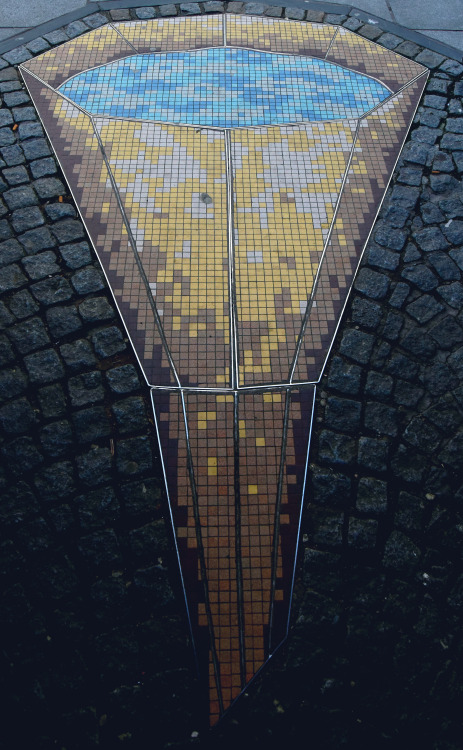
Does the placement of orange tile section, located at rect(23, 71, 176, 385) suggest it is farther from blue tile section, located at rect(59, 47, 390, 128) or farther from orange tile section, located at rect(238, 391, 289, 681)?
orange tile section, located at rect(238, 391, 289, 681)

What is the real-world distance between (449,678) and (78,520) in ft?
7.28

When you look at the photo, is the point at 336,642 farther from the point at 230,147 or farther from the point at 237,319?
the point at 230,147

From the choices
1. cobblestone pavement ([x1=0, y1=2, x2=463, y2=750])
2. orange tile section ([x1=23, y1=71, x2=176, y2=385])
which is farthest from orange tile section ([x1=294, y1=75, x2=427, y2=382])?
orange tile section ([x1=23, y1=71, x2=176, y2=385])

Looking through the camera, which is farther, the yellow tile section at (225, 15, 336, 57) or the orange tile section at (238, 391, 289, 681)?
the yellow tile section at (225, 15, 336, 57)

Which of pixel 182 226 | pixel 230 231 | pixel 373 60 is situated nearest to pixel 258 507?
pixel 230 231

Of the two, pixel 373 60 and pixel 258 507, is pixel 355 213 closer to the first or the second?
pixel 373 60

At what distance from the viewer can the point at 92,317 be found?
3848 millimetres

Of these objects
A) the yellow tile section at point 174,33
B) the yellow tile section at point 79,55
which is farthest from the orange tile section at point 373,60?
the yellow tile section at point 79,55

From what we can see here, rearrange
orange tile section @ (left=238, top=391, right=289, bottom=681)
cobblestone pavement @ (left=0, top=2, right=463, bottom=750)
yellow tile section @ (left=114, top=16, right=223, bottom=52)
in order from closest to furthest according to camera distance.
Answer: cobblestone pavement @ (left=0, top=2, right=463, bottom=750)
orange tile section @ (left=238, top=391, right=289, bottom=681)
yellow tile section @ (left=114, top=16, right=223, bottom=52)

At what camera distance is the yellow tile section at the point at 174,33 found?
5.50 meters

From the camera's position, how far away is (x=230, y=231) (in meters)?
4.25

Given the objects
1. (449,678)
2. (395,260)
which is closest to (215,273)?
(395,260)

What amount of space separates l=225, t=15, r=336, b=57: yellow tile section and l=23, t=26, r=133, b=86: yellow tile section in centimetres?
117

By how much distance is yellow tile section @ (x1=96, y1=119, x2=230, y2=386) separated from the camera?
3727 millimetres
